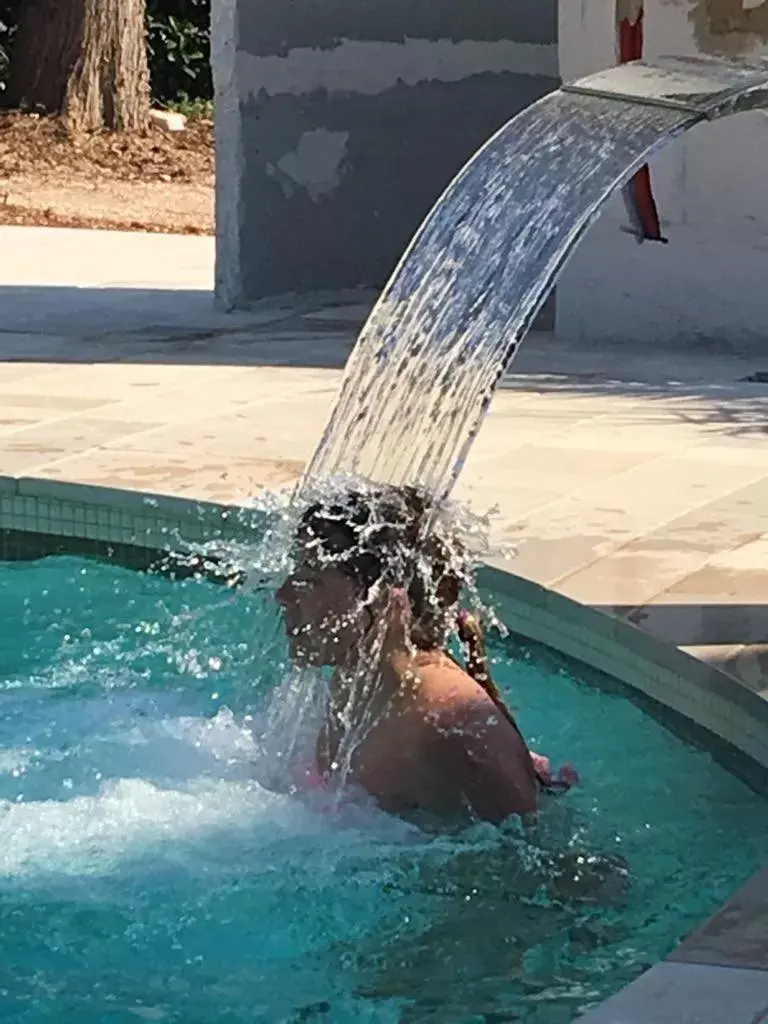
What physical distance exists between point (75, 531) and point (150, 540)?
28 cm

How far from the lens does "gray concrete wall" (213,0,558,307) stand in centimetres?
1157

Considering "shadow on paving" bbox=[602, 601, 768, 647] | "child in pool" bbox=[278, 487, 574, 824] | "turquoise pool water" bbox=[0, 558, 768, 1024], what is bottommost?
"turquoise pool water" bbox=[0, 558, 768, 1024]

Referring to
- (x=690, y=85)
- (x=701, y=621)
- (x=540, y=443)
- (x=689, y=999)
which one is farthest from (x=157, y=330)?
(x=689, y=999)

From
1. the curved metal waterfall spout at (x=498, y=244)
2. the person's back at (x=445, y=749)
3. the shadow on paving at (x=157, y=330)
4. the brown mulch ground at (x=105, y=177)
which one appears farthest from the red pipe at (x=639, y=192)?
the brown mulch ground at (x=105, y=177)

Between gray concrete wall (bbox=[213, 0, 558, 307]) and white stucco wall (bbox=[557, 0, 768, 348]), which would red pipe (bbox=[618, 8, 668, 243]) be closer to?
white stucco wall (bbox=[557, 0, 768, 348])

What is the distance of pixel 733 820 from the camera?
4.42 m

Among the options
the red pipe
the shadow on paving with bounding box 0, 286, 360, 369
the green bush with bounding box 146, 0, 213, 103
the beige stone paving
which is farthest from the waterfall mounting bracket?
the green bush with bounding box 146, 0, 213, 103

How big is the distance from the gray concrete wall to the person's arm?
Answer: 26.0 ft

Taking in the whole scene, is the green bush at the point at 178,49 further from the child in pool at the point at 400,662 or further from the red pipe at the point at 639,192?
the child in pool at the point at 400,662

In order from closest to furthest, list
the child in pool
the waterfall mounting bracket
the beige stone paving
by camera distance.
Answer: the child in pool
the waterfall mounting bracket
the beige stone paving

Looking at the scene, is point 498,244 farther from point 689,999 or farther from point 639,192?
point 639,192

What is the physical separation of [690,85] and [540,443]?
3423 millimetres

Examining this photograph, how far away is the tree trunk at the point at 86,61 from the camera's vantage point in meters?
19.2

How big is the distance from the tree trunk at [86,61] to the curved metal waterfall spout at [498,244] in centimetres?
1485
